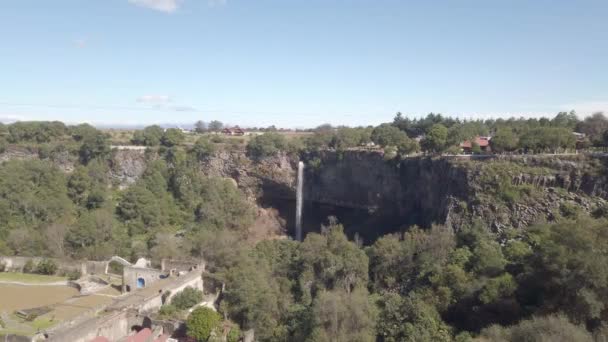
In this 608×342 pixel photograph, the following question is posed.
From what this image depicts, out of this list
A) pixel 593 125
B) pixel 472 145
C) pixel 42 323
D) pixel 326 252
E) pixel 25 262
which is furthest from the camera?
pixel 593 125

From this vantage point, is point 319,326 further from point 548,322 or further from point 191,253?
point 191,253

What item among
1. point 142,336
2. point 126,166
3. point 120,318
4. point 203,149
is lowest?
point 142,336

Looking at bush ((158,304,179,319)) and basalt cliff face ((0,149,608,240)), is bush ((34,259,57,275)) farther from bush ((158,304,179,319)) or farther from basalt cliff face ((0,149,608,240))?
basalt cliff face ((0,149,608,240))

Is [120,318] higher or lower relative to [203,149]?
lower

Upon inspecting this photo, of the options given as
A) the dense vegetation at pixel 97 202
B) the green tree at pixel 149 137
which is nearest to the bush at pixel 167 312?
the dense vegetation at pixel 97 202

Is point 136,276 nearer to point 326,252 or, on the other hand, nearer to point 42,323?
point 42,323

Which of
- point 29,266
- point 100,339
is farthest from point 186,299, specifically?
point 29,266
